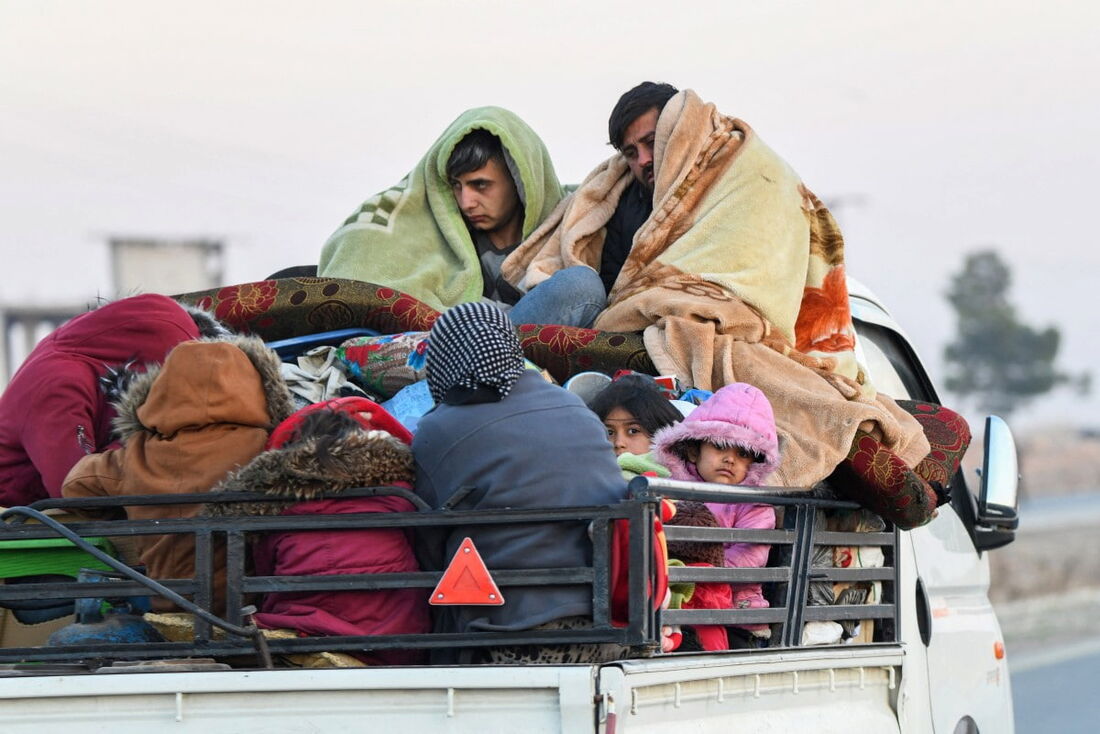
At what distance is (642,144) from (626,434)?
1597mm

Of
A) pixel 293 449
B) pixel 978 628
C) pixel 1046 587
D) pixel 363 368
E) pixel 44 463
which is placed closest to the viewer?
pixel 293 449

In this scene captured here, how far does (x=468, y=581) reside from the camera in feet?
9.99

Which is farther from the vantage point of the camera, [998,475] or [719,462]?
[998,475]

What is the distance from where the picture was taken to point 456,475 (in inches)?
131

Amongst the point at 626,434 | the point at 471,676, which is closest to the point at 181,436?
the point at 471,676

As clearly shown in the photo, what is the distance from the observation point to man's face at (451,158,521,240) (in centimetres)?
584

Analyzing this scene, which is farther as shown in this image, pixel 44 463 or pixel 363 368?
pixel 363 368

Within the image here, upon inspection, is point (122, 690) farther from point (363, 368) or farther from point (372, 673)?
point (363, 368)

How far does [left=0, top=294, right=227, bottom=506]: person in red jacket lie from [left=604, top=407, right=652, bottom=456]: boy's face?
108 cm

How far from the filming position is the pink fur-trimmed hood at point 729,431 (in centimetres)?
400

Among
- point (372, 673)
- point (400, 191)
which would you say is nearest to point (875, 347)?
point (400, 191)

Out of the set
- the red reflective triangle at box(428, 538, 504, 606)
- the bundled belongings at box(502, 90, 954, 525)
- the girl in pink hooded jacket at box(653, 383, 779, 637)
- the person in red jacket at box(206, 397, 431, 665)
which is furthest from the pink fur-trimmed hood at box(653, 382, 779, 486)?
the red reflective triangle at box(428, 538, 504, 606)

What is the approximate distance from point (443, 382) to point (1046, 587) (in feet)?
90.2

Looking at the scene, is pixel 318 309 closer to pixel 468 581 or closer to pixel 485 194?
pixel 485 194
